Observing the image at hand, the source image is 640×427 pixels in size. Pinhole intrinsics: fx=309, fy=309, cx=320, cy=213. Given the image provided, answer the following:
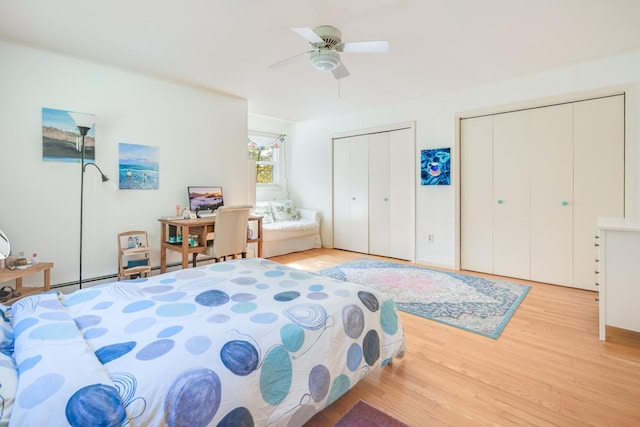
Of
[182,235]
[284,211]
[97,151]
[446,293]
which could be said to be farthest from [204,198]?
[446,293]

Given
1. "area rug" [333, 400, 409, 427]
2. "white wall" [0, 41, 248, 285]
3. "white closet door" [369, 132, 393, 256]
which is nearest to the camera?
"area rug" [333, 400, 409, 427]

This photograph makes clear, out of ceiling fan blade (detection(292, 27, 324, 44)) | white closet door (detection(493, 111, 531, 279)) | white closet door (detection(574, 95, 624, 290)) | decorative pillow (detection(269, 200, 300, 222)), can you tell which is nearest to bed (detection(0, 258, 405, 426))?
ceiling fan blade (detection(292, 27, 324, 44))

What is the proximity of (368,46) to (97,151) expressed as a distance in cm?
303

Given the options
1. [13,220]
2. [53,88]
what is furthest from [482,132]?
[13,220]

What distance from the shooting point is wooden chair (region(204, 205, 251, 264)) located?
3.53 m

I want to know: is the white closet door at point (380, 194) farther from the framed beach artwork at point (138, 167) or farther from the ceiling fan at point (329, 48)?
the framed beach artwork at point (138, 167)

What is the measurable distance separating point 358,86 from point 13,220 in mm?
3947

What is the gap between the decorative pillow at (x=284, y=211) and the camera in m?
5.79

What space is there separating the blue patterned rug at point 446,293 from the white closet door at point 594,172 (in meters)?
0.76

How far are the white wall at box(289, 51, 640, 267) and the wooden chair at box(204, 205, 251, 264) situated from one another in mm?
2450

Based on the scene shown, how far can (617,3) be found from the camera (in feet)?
7.44

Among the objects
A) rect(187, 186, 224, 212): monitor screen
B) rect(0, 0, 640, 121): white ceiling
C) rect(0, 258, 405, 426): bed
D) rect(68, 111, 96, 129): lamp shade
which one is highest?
rect(0, 0, 640, 121): white ceiling

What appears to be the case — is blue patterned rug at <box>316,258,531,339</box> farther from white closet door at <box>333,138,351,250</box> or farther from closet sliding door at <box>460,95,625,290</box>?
white closet door at <box>333,138,351,250</box>

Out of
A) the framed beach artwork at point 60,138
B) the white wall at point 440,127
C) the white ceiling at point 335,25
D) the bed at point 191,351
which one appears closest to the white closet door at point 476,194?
the white wall at point 440,127
